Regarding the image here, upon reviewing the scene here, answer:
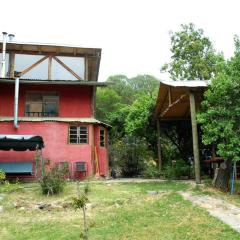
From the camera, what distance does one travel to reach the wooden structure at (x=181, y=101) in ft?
45.9

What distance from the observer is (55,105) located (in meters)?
19.6

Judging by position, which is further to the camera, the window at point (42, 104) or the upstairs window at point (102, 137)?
the upstairs window at point (102, 137)

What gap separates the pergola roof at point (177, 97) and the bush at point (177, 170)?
8.95 ft

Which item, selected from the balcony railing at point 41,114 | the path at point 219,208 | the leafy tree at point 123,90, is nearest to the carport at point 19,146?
the balcony railing at point 41,114

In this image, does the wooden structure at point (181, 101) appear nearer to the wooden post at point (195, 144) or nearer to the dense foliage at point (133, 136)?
the wooden post at point (195, 144)

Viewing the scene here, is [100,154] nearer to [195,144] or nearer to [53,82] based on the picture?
[53,82]

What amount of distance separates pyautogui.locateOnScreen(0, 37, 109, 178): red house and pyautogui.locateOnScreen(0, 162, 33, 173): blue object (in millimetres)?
893

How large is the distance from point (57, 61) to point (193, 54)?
16.6 metres

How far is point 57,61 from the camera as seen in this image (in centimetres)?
1978

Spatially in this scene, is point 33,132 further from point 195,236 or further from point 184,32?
point 184,32

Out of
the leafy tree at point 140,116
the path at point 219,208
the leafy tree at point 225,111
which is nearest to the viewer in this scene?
the path at point 219,208

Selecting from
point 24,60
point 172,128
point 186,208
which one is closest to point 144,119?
point 172,128

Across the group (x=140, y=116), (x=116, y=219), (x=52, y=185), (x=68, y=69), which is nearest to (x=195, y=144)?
(x=52, y=185)

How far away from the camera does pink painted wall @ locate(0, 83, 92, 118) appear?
62.4ft
